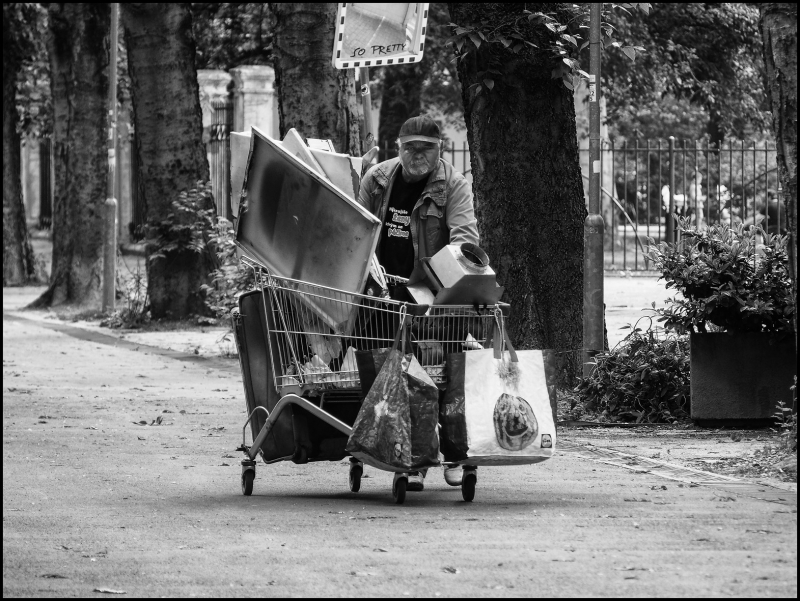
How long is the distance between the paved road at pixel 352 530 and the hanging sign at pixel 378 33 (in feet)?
9.98

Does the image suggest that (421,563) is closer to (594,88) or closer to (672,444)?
(672,444)

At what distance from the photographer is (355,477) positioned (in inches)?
289

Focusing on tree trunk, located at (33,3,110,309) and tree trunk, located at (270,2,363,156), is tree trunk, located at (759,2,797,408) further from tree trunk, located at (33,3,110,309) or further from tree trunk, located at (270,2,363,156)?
tree trunk, located at (33,3,110,309)

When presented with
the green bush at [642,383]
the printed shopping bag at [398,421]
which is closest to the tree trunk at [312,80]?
the green bush at [642,383]

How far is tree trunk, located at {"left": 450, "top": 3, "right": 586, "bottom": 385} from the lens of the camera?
1055cm

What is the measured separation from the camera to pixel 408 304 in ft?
22.0

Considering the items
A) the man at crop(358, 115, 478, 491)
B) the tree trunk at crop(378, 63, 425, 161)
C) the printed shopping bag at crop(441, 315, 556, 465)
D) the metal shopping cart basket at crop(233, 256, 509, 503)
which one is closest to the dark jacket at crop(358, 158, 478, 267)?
the man at crop(358, 115, 478, 491)

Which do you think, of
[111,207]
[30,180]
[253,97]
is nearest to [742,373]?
[111,207]

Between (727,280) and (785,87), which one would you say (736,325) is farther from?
(785,87)

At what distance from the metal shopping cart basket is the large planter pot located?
2.69 metres

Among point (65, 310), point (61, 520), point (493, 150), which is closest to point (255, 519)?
point (61, 520)

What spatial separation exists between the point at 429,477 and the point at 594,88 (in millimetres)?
3627

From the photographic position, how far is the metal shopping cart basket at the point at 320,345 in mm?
6840

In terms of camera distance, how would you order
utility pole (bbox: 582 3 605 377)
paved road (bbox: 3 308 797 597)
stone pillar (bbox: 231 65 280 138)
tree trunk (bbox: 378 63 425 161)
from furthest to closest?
tree trunk (bbox: 378 63 425 161)
stone pillar (bbox: 231 65 280 138)
utility pole (bbox: 582 3 605 377)
paved road (bbox: 3 308 797 597)
